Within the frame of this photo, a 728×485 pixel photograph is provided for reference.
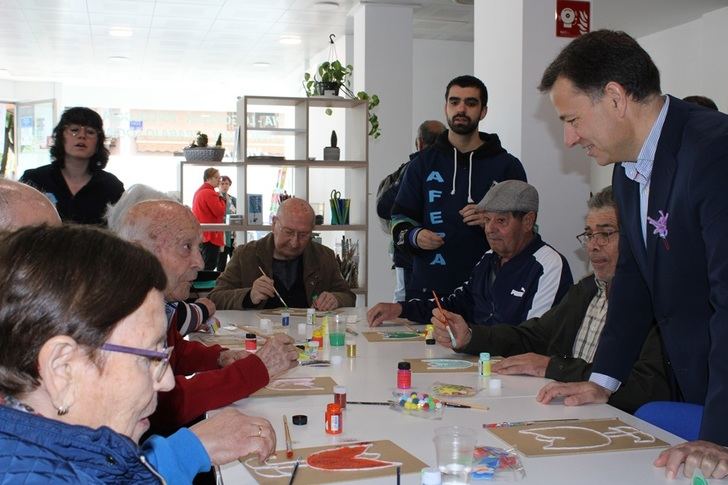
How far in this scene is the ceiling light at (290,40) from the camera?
33.7ft

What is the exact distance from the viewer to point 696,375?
82.0 inches

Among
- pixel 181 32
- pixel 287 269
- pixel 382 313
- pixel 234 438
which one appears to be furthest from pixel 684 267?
pixel 181 32

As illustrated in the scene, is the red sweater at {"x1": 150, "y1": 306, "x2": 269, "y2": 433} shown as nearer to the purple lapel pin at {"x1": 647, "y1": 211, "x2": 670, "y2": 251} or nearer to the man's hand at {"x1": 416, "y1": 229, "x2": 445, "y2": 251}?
the purple lapel pin at {"x1": 647, "y1": 211, "x2": 670, "y2": 251}

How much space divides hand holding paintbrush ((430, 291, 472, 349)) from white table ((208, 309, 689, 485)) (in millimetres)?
97

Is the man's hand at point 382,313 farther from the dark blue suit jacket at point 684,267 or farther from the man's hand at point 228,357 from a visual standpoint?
the dark blue suit jacket at point 684,267

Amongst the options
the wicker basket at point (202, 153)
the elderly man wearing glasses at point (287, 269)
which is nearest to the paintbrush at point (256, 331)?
the elderly man wearing glasses at point (287, 269)

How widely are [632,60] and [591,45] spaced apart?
12cm

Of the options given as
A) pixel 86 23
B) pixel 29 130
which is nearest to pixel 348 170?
pixel 86 23

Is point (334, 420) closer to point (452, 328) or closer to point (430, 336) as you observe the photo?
point (452, 328)

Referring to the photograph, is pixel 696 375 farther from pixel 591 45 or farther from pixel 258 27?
pixel 258 27

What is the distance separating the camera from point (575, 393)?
→ 7.41ft

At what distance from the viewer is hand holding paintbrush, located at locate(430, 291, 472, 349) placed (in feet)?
9.57

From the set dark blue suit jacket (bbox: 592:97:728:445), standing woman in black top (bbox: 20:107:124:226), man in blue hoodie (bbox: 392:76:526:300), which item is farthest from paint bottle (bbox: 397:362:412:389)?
standing woman in black top (bbox: 20:107:124:226)

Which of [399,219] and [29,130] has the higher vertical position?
[29,130]
